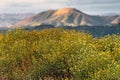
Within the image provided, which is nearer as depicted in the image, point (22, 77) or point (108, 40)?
point (22, 77)

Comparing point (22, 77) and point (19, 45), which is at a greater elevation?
point (19, 45)

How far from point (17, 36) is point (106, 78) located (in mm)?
68888

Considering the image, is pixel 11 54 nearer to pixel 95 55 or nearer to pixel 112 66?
pixel 95 55

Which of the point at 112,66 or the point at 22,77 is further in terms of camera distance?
the point at 22,77

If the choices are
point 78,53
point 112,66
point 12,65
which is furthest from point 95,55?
point 12,65

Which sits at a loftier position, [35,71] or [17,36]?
[17,36]

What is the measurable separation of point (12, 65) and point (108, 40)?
37604 millimetres

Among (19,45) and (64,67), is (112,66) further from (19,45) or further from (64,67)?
(19,45)

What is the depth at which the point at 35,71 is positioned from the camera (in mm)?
107125

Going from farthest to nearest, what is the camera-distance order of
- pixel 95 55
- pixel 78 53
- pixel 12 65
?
1. pixel 12 65
2. pixel 78 53
3. pixel 95 55

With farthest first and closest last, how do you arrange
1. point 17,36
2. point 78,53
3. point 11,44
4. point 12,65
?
point 17,36 → point 11,44 → point 12,65 → point 78,53

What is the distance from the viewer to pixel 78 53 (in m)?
103

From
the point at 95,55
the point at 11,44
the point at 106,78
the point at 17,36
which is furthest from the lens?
the point at 17,36

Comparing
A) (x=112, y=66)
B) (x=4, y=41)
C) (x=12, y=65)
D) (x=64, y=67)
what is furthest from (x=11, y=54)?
(x=112, y=66)
